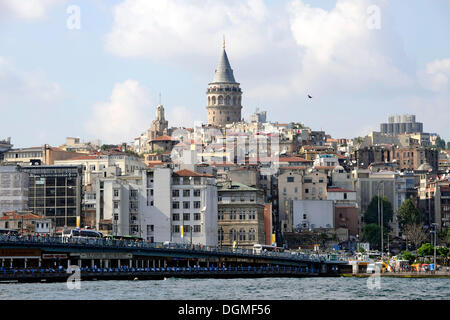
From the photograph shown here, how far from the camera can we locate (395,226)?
579 feet

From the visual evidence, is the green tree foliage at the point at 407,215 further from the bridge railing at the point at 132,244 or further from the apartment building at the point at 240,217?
the bridge railing at the point at 132,244

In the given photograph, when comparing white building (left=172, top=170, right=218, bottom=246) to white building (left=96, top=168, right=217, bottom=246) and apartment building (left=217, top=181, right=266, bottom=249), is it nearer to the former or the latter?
white building (left=96, top=168, right=217, bottom=246)

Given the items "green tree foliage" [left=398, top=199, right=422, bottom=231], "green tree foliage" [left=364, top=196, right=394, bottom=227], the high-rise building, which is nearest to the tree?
"green tree foliage" [left=398, top=199, right=422, bottom=231]

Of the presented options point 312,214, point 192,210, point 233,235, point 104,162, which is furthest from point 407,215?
point 104,162

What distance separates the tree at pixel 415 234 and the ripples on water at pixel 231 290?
57.8 metres

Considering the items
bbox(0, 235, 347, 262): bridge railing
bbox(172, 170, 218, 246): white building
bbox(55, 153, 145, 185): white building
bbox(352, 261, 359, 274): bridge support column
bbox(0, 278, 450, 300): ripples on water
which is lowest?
bbox(0, 278, 450, 300): ripples on water

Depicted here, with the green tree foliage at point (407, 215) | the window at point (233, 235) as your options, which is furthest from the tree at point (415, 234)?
the window at point (233, 235)

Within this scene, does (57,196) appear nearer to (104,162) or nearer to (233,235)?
(233,235)

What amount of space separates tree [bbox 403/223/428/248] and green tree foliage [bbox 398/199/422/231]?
61.9 inches

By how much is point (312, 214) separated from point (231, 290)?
76724mm

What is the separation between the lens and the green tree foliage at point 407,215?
174m

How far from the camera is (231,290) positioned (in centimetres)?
8869

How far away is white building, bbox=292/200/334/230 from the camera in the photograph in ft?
538
